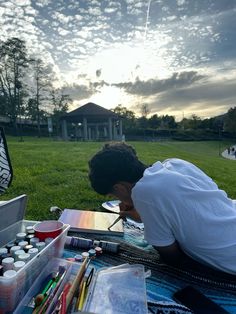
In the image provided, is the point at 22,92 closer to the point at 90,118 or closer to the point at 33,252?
the point at 90,118

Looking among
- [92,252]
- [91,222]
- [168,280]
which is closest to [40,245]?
[92,252]

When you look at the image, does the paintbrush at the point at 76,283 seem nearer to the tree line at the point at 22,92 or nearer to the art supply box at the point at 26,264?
the art supply box at the point at 26,264

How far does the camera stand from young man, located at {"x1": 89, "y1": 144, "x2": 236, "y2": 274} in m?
1.46

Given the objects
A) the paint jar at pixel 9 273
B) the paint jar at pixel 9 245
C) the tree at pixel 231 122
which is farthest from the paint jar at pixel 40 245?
the tree at pixel 231 122

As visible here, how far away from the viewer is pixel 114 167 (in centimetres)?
168

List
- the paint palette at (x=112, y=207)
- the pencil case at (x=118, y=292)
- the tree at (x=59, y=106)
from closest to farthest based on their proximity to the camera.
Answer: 1. the pencil case at (x=118, y=292)
2. the paint palette at (x=112, y=207)
3. the tree at (x=59, y=106)

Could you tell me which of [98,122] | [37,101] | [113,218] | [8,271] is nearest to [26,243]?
[8,271]

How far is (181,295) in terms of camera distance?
153cm

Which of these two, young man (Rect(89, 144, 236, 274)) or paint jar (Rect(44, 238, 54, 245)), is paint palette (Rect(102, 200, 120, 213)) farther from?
paint jar (Rect(44, 238, 54, 245))

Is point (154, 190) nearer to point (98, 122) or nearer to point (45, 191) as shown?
point (45, 191)

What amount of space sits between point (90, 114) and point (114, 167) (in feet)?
79.0

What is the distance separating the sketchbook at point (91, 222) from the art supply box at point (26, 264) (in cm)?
65

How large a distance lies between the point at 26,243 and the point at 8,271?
29 cm

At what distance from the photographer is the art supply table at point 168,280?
59.4 inches
